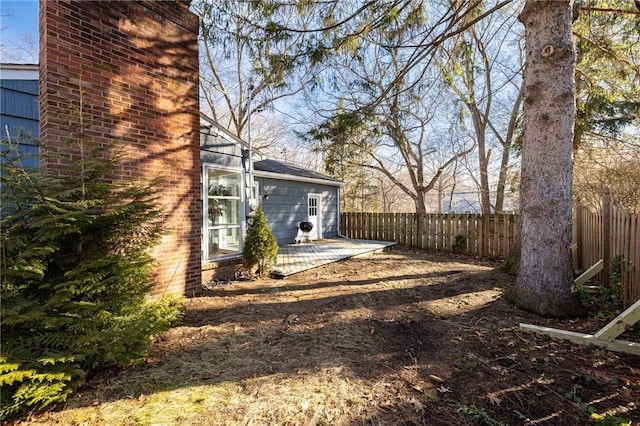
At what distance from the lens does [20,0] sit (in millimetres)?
3354

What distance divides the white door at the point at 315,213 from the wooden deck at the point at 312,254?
709 millimetres

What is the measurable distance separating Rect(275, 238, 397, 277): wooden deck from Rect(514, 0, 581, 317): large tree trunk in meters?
4.13

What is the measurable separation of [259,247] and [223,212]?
45.4 inches

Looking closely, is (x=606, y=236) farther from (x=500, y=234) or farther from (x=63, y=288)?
(x=63, y=288)

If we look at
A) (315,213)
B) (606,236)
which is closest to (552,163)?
(606,236)

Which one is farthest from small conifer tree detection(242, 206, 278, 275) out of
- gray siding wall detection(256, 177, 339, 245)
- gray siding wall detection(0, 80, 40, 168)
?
gray siding wall detection(0, 80, 40, 168)

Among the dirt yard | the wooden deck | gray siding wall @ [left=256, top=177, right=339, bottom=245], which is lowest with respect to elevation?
the dirt yard

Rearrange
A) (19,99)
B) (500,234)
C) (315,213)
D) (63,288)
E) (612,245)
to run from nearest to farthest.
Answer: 1. (63,288)
2. (612,245)
3. (19,99)
4. (500,234)
5. (315,213)

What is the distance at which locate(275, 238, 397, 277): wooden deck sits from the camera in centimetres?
638

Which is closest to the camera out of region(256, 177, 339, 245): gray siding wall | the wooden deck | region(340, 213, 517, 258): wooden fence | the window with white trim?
the window with white trim

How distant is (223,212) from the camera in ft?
19.9

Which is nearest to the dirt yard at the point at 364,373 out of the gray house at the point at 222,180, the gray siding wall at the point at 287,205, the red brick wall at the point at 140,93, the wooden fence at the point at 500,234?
the wooden fence at the point at 500,234

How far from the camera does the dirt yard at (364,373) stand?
194 cm

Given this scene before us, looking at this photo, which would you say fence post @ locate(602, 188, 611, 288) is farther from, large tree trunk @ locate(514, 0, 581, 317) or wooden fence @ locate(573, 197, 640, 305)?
large tree trunk @ locate(514, 0, 581, 317)
